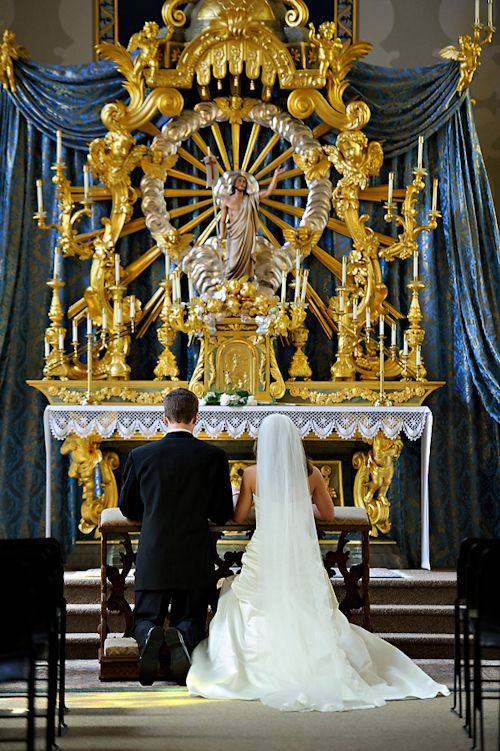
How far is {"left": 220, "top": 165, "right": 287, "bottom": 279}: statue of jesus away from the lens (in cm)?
763

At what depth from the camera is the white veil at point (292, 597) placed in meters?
4.16

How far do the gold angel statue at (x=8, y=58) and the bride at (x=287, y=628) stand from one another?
4892 mm

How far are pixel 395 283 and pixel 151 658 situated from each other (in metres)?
4.80

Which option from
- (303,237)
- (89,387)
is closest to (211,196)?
(303,237)

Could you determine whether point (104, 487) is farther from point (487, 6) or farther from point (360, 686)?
point (487, 6)

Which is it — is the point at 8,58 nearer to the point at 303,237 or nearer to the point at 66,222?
the point at 66,222

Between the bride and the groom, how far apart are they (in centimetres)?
15

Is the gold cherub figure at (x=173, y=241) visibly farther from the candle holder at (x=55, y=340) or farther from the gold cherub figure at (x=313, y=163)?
the gold cherub figure at (x=313, y=163)

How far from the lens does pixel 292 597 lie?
4.49 m

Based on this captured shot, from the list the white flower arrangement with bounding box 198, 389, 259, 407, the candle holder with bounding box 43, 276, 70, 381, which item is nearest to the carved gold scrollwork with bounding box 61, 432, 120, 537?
the candle holder with bounding box 43, 276, 70, 381

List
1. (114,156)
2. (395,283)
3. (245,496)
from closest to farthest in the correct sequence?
(245,496) → (114,156) → (395,283)

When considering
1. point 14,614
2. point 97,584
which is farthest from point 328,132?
point 14,614

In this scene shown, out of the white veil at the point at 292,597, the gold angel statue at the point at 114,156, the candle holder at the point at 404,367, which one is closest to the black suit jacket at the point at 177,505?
the white veil at the point at 292,597

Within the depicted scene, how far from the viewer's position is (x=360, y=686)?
165 inches
